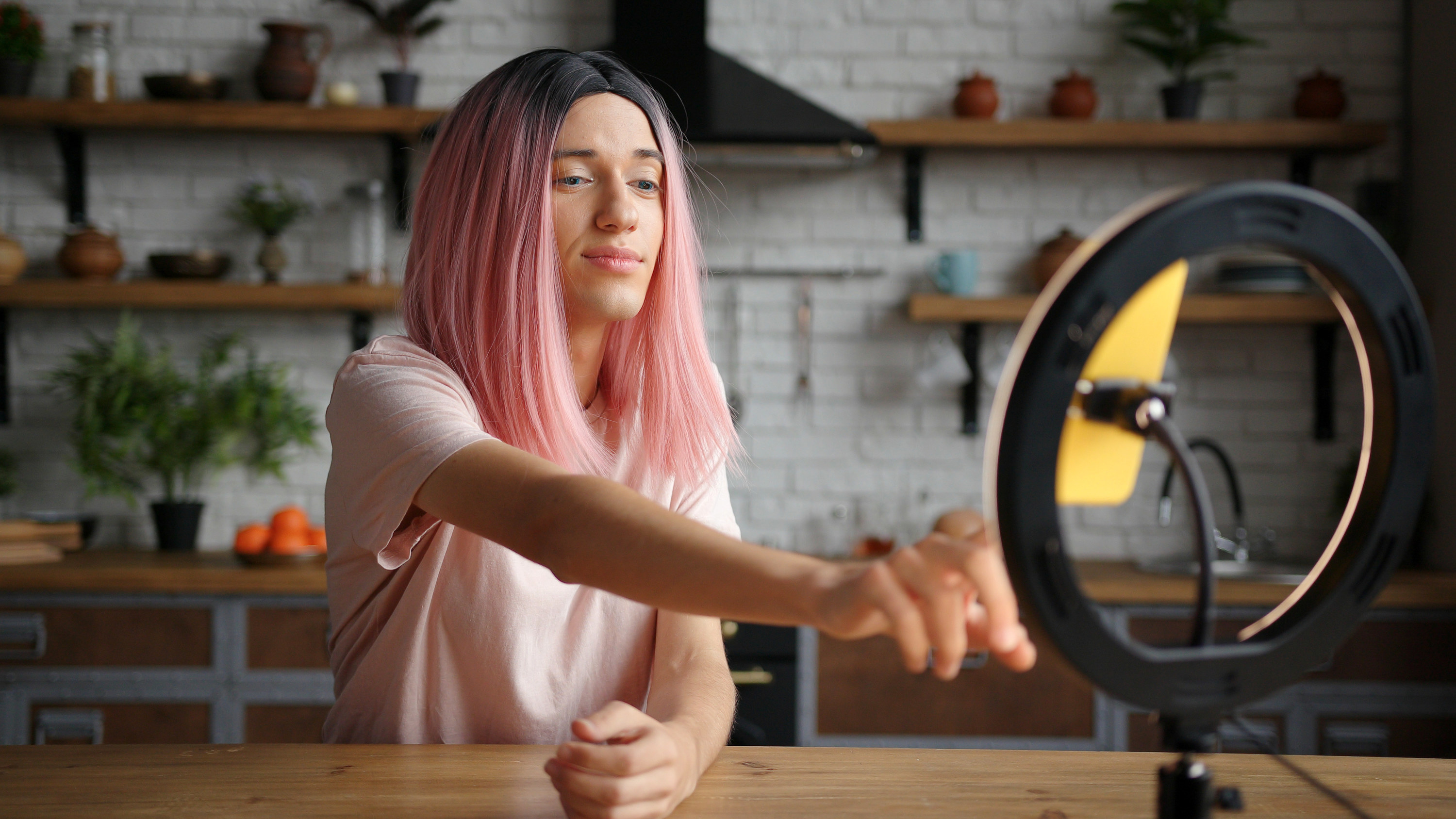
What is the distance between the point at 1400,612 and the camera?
2.22 m

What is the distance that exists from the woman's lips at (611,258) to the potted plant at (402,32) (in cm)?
188

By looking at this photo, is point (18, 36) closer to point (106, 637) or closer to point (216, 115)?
point (216, 115)

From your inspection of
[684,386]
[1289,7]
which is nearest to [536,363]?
Answer: [684,386]

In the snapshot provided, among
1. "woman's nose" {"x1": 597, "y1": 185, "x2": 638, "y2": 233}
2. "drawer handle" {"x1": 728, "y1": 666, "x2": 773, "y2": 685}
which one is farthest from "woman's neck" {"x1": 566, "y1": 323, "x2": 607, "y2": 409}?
"drawer handle" {"x1": 728, "y1": 666, "x2": 773, "y2": 685}

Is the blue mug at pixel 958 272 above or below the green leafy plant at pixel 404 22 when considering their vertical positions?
below

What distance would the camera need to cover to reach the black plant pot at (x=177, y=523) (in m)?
2.62

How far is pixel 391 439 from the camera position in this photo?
84 centimetres

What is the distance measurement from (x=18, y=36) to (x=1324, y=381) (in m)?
3.58

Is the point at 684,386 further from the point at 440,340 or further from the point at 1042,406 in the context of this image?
the point at 1042,406

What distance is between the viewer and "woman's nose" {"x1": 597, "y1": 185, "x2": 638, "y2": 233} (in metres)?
1.02

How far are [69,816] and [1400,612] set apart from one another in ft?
8.04

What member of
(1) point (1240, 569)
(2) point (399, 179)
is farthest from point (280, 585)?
(1) point (1240, 569)

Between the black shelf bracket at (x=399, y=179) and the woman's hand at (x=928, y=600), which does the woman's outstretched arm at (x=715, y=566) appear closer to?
the woman's hand at (x=928, y=600)

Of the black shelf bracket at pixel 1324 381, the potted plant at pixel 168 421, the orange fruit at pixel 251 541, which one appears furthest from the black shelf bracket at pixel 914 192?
the orange fruit at pixel 251 541
